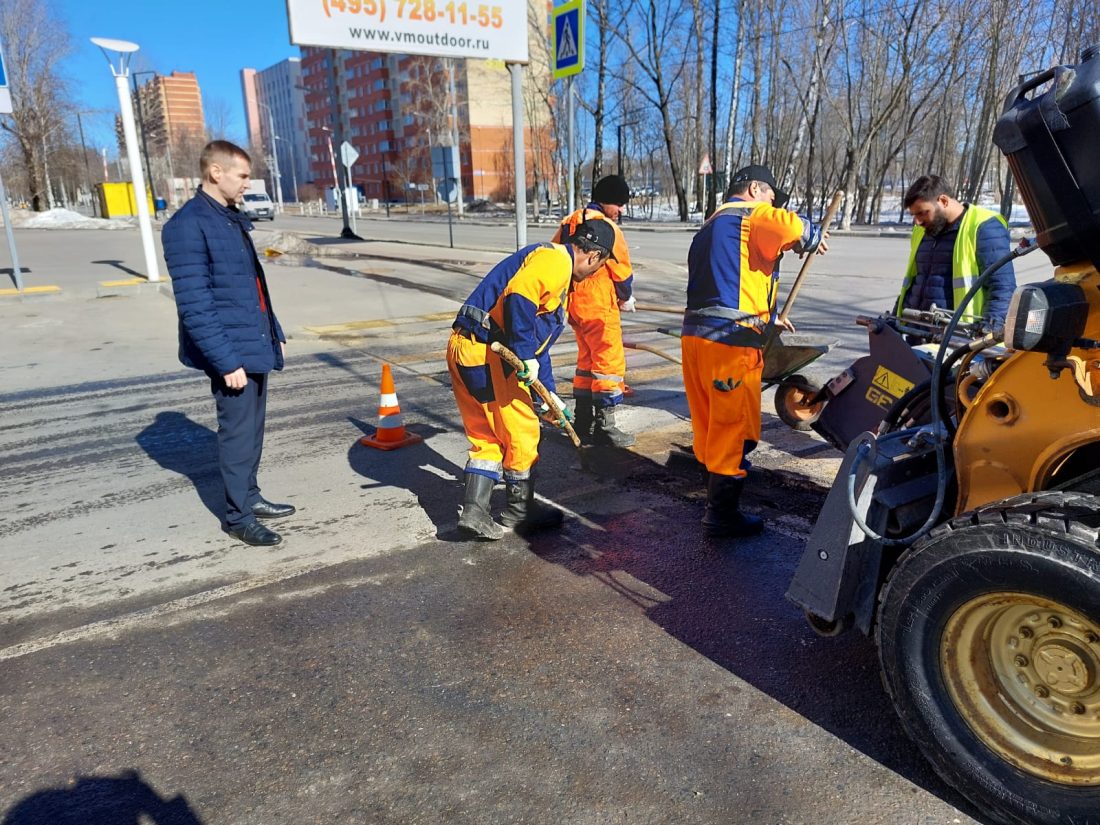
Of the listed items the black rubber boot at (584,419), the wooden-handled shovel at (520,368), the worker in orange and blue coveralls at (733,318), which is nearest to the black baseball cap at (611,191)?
the black rubber boot at (584,419)

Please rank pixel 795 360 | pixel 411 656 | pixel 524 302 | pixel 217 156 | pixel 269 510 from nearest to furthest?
pixel 411 656 → pixel 524 302 → pixel 217 156 → pixel 269 510 → pixel 795 360

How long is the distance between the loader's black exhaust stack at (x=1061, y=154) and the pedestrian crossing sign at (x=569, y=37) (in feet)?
28.9

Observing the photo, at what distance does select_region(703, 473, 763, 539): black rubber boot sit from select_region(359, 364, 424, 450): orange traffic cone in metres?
2.49

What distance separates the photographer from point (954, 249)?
470cm

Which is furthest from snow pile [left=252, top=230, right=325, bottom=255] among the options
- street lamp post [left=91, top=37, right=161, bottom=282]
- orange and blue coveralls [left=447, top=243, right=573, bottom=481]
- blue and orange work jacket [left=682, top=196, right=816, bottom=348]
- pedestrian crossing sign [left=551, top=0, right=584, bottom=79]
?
blue and orange work jacket [left=682, top=196, right=816, bottom=348]

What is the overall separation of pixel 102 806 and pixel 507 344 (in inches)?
94.6

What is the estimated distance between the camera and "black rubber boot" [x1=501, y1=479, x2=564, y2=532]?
4148mm

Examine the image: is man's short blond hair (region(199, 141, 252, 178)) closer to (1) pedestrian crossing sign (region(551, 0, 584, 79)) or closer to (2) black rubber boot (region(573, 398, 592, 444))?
(2) black rubber boot (region(573, 398, 592, 444))

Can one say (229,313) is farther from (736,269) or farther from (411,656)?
(736,269)

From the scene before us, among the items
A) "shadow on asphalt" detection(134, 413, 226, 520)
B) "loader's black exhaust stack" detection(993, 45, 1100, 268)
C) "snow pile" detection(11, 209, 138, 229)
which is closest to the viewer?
"loader's black exhaust stack" detection(993, 45, 1100, 268)

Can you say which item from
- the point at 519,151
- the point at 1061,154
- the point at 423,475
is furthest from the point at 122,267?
the point at 1061,154

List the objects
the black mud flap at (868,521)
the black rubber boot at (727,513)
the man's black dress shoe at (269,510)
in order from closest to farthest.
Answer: the black mud flap at (868,521) → the black rubber boot at (727,513) → the man's black dress shoe at (269,510)

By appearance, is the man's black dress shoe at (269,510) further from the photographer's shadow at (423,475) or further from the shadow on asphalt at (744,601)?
the shadow on asphalt at (744,601)

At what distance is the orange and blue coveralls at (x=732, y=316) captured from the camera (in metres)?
3.88
